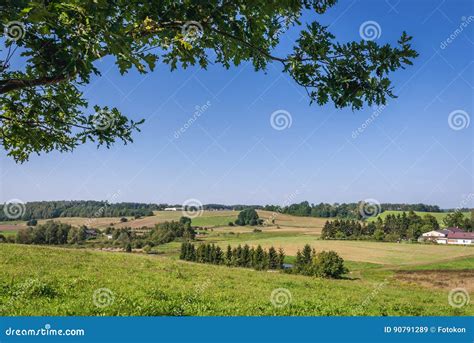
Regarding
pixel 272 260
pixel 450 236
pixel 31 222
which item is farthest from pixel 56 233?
pixel 450 236

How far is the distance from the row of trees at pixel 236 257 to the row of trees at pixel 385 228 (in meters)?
18.1

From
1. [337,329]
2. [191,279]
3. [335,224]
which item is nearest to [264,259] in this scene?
[191,279]

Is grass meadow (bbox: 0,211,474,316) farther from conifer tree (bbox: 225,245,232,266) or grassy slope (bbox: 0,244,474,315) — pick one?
conifer tree (bbox: 225,245,232,266)

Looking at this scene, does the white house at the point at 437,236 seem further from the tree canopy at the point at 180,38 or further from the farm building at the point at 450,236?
the tree canopy at the point at 180,38

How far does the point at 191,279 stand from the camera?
57.6 feet

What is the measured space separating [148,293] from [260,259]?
2593cm

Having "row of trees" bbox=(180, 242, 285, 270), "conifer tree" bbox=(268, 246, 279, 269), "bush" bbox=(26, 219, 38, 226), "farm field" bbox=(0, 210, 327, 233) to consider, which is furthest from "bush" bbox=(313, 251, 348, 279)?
"bush" bbox=(26, 219, 38, 226)

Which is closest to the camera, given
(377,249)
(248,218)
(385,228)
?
(248,218)

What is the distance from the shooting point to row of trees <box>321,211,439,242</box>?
55219mm

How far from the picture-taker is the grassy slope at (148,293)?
32.0 feet

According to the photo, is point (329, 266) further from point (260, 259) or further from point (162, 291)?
point (162, 291)

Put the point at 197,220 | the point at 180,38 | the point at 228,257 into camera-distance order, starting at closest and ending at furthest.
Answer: the point at 180,38 < the point at 228,257 < the point at 197,220

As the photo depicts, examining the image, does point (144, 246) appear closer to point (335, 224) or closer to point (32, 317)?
point (32, 317)

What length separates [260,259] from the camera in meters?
37.2
